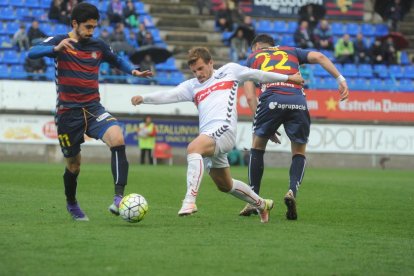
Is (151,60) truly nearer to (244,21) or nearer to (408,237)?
(244,21)

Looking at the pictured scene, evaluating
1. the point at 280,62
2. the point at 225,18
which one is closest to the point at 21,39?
the point at 225,18

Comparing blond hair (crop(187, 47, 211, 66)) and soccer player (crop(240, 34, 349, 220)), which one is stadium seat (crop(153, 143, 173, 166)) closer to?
soccer player (crop(240, 34, 349, 220))

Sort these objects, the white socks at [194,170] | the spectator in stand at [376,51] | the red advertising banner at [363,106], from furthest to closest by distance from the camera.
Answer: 1. the spectator in stand at [376,51]
2. the red advertising banner at [363,106]
3. the white socks at [194,170]

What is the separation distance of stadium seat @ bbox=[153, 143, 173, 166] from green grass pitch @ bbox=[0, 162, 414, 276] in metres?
15.9

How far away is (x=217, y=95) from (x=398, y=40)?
25009 mm

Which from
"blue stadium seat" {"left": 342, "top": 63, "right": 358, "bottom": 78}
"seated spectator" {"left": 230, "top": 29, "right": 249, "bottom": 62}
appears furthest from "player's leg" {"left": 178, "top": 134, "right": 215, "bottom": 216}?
"blue stadium seat" {"left": 342, "top": 63, "right": 358, "bottom": 78}

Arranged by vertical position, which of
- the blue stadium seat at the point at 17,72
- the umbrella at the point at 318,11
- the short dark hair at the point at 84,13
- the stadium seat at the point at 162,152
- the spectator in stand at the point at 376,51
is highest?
the short dark hair at the point at 84,13

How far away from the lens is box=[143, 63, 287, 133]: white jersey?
382 inches

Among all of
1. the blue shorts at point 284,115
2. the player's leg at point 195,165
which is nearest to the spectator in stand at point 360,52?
the blue shorts at point 284,115

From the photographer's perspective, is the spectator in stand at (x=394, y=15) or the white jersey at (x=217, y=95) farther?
the spectator in stand at (x=394, y=15)

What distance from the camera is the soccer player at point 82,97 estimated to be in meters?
9.53

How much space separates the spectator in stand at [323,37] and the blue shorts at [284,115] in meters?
21.8

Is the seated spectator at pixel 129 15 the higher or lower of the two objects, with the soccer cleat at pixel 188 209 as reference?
lower

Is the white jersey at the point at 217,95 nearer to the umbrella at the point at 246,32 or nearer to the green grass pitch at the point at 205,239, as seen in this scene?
the green grass pitch at the point at 205,239
